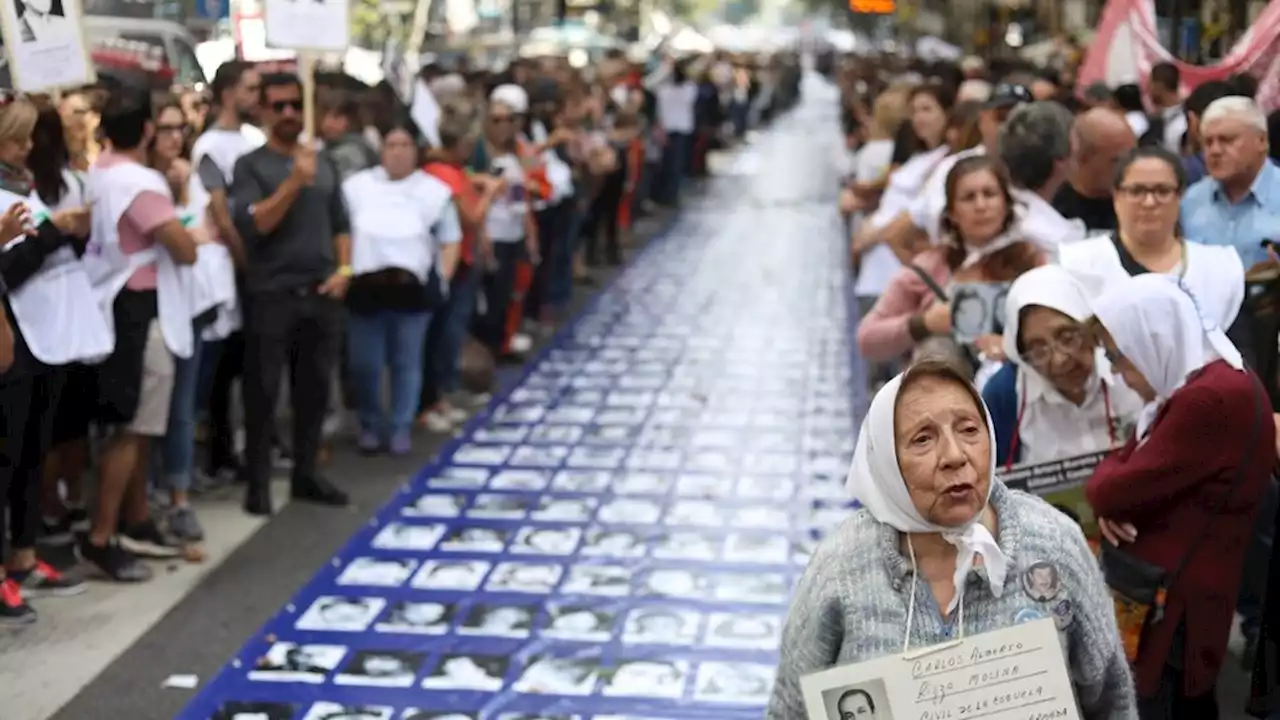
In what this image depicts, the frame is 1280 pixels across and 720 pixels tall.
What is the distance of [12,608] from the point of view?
6.09 meters

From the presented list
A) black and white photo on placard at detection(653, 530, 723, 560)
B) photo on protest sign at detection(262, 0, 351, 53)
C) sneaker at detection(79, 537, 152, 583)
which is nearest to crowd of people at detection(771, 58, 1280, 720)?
black and white photo on placard at detection(653, 530, 723, 560)

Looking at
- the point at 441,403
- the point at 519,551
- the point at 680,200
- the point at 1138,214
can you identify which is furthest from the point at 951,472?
the point at 680,200

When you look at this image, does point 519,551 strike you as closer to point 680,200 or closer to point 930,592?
point 930,592

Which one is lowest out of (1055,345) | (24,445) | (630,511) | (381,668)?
(630,511)

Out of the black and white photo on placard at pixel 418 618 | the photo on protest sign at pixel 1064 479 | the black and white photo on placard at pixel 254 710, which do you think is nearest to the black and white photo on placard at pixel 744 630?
the black and white photo on placard at pixel 418 618

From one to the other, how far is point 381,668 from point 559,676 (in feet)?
2.17

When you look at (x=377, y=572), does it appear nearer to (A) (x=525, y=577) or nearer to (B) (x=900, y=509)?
(A) (x=525, y=577)

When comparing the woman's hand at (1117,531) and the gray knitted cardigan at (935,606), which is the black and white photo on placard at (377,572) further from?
the gray knitted cardigan at (935,606)

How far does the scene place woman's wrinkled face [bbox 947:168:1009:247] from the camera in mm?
5457

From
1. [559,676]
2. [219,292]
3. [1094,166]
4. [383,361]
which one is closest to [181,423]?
[219,292]

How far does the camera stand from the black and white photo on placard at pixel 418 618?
6.25 m

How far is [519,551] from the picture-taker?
23.7ft

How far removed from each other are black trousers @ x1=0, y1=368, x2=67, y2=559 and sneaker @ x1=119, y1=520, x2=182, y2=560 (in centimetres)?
56

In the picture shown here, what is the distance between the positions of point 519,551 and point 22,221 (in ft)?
8.85
